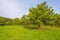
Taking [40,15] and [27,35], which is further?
[40,15]

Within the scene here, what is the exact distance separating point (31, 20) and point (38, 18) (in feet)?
7.15

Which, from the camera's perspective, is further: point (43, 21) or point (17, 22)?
point (17, 22)

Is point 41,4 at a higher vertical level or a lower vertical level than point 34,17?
higher

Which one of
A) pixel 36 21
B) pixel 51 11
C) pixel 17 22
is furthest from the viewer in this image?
pixel 17 22

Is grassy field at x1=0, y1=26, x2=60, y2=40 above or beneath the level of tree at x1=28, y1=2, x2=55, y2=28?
beneath

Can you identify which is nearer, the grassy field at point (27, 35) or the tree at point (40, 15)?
the grassy field at point (27, 35)

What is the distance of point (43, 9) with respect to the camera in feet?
121

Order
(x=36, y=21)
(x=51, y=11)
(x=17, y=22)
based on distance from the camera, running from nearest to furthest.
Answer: (x=36, y=21)
(x=51, y=11)
(x=17, y=22)

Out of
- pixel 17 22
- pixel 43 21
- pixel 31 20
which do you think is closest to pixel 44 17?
pixel 43 21

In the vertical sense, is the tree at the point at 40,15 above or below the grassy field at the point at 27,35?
above

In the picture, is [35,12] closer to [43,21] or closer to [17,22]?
[43,21]

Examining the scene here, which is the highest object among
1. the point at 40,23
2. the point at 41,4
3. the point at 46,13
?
the point at 41,4

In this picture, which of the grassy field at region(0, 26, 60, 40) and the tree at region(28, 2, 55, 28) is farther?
the tree at region(28, 2, 55, 28)

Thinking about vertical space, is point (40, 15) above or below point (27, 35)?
above
